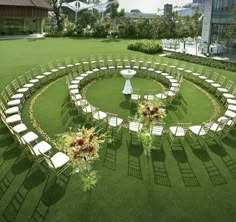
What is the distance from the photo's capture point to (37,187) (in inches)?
317

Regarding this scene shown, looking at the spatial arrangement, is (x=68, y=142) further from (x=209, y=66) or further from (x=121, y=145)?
(x=209, y=66)

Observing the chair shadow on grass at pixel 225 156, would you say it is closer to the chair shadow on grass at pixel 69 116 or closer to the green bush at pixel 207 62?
the chair shadow on grass at pixel 69 116

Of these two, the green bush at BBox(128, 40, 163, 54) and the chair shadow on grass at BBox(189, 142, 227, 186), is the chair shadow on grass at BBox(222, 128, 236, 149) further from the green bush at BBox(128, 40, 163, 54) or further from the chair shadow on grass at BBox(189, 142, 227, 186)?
the green bush at BBox(128, 40, 163, 54)

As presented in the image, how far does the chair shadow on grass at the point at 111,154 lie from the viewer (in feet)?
30.0

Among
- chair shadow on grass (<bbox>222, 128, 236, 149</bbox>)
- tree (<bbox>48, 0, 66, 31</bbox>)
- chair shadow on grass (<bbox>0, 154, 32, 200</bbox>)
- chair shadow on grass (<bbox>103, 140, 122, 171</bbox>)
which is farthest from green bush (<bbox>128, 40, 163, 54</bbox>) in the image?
tree (<bbox>48, 0, 66, 31</bbox>)

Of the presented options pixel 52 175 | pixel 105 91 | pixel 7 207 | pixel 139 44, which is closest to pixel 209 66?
pixel 139 44

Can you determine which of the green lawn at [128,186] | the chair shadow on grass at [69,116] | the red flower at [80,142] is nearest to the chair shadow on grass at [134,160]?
the green lawn at [128,186]

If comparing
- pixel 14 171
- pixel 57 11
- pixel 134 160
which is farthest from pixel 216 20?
pixel 57 11

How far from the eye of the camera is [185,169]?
356 inches

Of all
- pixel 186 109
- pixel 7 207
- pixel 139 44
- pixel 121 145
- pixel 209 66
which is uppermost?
pixel 139 44

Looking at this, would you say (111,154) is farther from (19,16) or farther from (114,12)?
(114,12)

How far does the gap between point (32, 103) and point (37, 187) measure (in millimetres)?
7128

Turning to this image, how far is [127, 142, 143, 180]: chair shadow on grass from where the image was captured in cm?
876

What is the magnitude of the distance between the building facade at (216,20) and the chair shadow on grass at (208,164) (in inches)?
824
